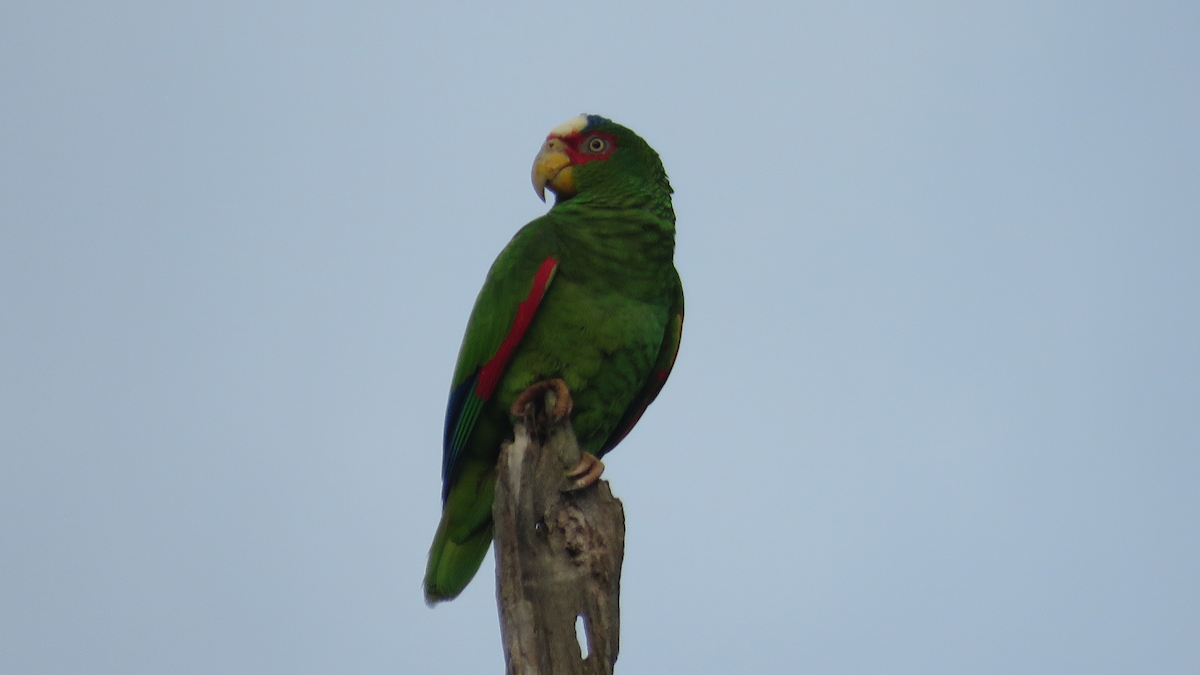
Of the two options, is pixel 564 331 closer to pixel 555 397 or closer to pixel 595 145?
pixel 555 397

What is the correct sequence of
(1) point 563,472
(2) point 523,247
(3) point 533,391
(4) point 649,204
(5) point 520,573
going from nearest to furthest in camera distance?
(5) point 520,573 → (1) point 563,472 → (3) point 533,391 → (2) point 523,247 → (4) point 649,204

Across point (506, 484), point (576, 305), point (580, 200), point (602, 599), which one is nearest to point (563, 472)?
point (506, 484)

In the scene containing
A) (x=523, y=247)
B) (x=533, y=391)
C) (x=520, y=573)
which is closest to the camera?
(x=520, y=573)

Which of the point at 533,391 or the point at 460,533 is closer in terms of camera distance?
the point at 533,391

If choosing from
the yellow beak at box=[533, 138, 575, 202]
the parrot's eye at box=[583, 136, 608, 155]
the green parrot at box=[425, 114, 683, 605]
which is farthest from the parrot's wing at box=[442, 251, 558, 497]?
the parrot's eye at box=[583, 136, 608, 155]

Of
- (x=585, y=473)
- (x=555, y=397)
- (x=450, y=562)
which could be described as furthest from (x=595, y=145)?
(x=450, y=562)

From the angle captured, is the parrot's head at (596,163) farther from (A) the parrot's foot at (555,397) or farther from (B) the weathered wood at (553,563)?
(B) the weathered wood at (553,563)

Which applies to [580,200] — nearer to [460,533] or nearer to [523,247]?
[523,247]

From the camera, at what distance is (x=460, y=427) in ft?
16.1

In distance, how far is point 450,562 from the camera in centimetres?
500

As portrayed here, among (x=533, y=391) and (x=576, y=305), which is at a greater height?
(x=576, y=305)

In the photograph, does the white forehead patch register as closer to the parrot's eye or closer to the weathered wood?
the parrot's eye

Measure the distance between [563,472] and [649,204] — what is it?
1.71m

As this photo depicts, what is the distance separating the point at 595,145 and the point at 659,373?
3.97ft
